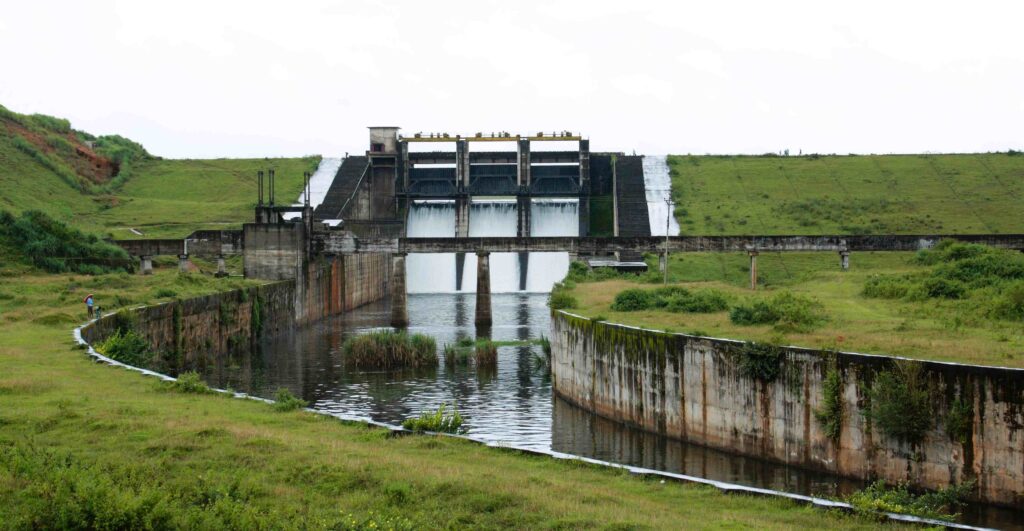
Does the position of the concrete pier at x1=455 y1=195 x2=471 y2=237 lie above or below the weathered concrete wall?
above

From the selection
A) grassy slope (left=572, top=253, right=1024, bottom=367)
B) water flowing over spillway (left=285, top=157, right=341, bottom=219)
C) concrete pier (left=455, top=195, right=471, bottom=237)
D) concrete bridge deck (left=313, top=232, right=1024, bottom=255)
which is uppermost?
water flowing over spillway (left=285, top=157, right=341, bottom=219)

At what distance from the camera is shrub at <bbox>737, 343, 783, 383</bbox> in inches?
1164

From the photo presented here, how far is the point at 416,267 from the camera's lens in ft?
326

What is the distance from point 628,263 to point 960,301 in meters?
41.4

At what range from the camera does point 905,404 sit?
25109 millimetres

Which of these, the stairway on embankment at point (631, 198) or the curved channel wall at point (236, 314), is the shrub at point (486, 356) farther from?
the stairway on embankment at point (631, 198)

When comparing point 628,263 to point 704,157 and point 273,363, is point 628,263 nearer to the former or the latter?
point 273,363

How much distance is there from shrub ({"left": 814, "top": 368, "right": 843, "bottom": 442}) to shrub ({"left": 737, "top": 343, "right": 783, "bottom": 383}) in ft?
6.98

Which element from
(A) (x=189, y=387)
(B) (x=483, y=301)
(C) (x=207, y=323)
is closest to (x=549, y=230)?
(B) (x=483, y=301)

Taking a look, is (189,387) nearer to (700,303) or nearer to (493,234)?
(700,303)

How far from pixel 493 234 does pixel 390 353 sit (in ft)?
170

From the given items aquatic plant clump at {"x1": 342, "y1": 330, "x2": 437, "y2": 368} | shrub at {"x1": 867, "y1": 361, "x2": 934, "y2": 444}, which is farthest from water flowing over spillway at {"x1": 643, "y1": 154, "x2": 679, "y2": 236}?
shrub at {"x1": 867, "y1": 361, "x2": 934, "y2": 444}

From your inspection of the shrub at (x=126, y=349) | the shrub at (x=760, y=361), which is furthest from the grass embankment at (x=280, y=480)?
the shrub at (x=760, y=361)

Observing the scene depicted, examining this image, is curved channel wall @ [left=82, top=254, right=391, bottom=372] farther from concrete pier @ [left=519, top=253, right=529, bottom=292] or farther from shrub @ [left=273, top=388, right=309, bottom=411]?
shrub @ [left=273, top=388, right=309, bottom=411]
